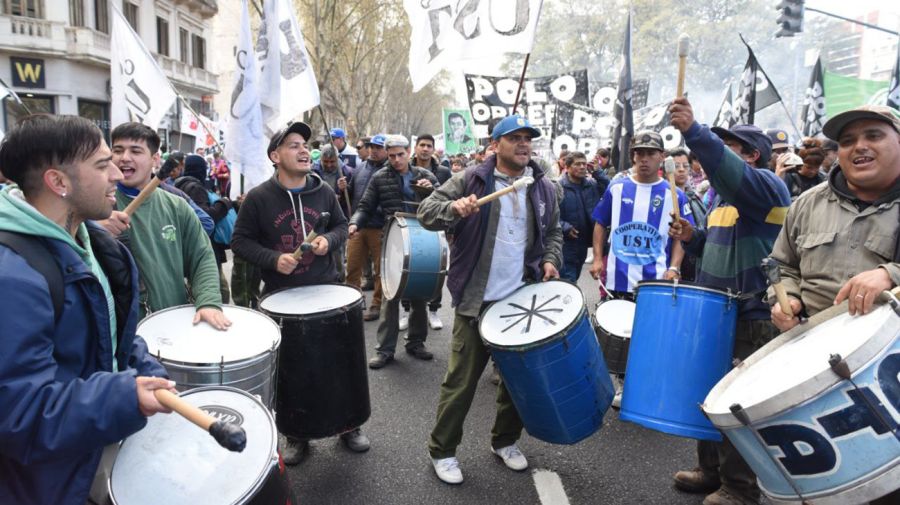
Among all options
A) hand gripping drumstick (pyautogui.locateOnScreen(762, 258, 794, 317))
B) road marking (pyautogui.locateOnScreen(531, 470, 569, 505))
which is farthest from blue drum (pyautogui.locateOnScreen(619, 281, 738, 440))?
road marking (pyautogui.locateOnScreen(531, 470, 569, 505))

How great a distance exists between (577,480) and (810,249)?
186 centimetres

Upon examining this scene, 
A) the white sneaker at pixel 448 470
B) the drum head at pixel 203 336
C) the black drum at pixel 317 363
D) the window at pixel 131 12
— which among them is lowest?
the white sneaker at pixel 448 470

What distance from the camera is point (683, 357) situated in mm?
2895

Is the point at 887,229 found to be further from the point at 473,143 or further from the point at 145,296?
the point at 473,143

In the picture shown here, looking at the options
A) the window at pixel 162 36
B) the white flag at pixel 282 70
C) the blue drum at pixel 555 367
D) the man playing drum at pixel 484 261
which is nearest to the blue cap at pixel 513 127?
the man playing drum at pixel 484 261

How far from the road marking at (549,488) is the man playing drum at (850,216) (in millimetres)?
1530

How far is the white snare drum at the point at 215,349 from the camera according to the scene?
8.52ft

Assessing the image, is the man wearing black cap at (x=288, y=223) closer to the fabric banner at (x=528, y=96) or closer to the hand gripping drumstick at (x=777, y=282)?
the hand gripping drumstick at (x=777, y=282)

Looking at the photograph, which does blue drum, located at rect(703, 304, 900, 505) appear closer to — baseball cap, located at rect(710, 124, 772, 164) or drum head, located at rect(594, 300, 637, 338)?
baseball cap, located at rect(710, 124, 772, 164)

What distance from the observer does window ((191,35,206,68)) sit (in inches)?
1416

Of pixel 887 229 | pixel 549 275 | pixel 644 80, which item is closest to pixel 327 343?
pixel 549 275

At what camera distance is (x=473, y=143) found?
801 inches

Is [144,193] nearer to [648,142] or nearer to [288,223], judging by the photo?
[288,223]

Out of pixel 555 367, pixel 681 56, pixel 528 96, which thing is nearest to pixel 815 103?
pixel 528 96
